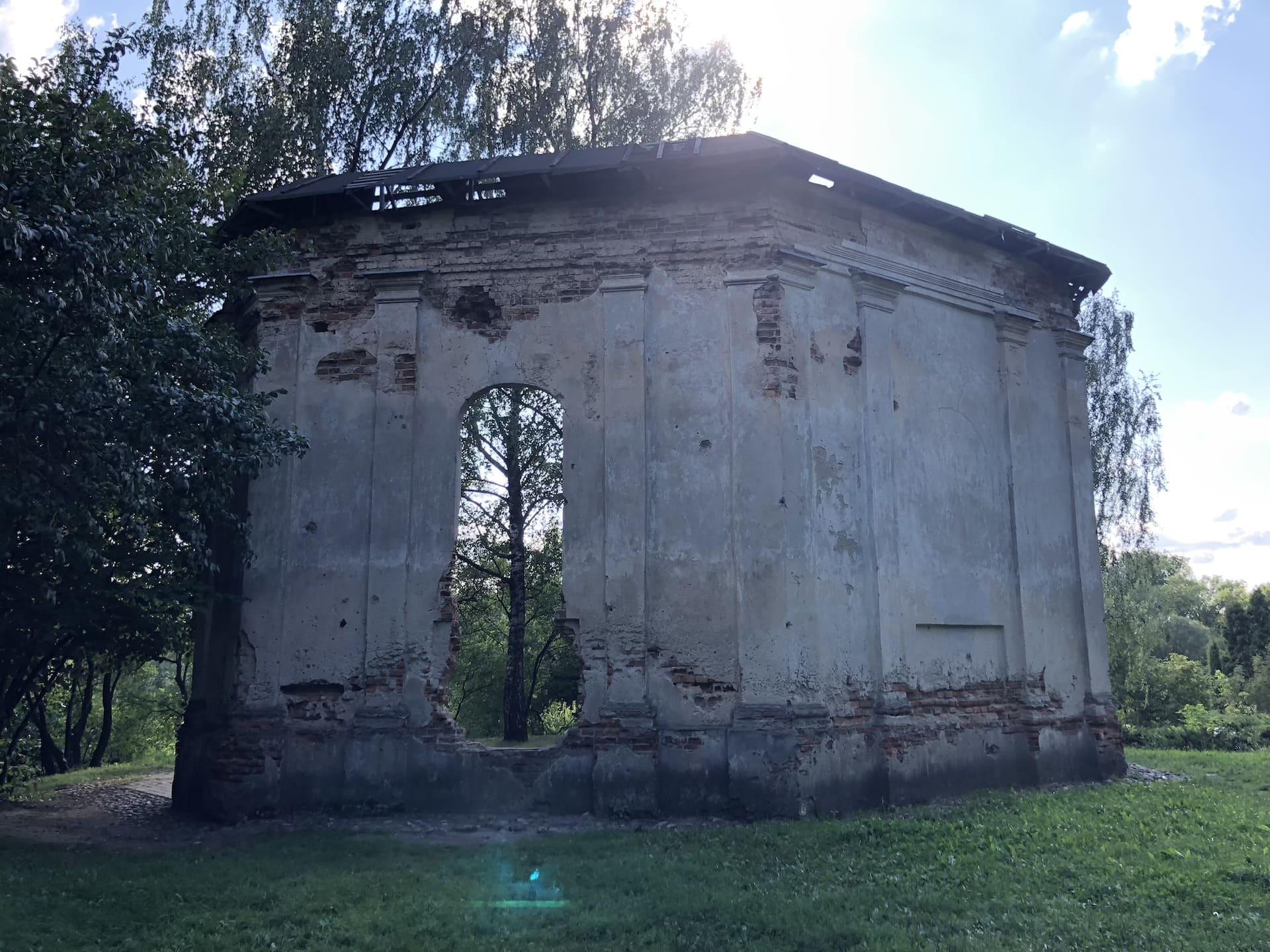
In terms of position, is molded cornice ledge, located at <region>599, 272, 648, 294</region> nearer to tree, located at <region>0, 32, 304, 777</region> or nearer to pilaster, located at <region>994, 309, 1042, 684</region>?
tree, located at <region>0, 32, 304, 777</region>

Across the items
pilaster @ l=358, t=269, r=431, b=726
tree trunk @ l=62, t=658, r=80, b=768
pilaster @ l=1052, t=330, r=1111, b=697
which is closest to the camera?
pilaster @ l=358, t=269, r=431, b=726

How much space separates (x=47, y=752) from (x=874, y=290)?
18.5m

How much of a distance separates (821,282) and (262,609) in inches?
278

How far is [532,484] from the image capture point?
Answer: 1859cm

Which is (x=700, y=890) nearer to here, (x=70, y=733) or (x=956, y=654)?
(x=956, y=654)

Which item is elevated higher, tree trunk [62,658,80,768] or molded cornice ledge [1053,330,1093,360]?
molded cornice ledge [1053,330,1093,360]

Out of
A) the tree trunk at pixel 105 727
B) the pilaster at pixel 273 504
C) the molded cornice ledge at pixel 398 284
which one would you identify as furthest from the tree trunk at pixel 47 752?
the molded cornice ledge at pixel 398 284

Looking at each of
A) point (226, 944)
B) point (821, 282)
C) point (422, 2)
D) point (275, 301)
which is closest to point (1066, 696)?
point (821, 282)

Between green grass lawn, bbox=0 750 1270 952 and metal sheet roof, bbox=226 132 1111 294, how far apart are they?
663 centimetres

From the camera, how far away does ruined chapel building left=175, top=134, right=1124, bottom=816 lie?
362 inches

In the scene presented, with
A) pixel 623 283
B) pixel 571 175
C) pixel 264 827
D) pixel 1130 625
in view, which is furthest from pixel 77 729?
pixel 1130 625

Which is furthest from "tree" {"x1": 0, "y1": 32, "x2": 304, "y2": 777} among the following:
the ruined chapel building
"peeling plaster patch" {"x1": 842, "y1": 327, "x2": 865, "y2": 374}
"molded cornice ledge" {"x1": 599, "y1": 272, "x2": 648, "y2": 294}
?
"peeling plaster patch" {"x1": 842, "y1": 327, "x2": 865, "y2": 374}

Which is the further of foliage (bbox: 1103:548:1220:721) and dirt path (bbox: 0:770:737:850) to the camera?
foliage (bbox: 1103:548:1220:721)

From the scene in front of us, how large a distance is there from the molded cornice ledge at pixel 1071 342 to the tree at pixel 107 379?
10.1 meters
